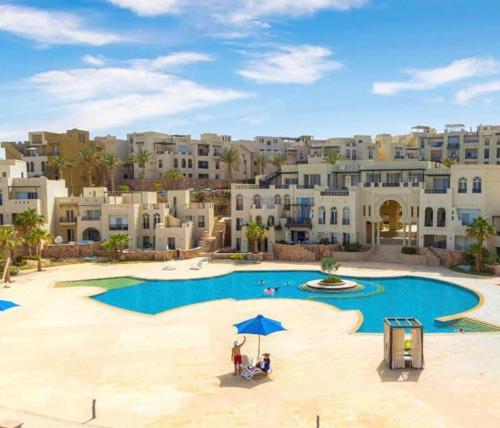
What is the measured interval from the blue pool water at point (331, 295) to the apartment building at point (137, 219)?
1552 centimetres

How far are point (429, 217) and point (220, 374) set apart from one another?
42.4 m

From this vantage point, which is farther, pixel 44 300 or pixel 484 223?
pixel 484 223

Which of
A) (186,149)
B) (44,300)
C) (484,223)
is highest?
(186,149)

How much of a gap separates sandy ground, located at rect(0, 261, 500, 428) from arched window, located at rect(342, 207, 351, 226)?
2612 centimetres

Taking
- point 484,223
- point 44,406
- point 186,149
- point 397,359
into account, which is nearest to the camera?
point 44,406

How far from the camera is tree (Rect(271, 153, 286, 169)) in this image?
101m

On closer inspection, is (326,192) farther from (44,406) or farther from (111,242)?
(44,406)

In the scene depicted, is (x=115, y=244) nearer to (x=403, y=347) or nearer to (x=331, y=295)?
(x=331, y=295)

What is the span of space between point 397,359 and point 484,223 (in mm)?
31646

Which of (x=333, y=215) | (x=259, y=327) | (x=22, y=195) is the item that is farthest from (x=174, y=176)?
(x=259, y=327)

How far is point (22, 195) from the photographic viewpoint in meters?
65.1

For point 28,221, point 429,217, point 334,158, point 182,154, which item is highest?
point 182,154

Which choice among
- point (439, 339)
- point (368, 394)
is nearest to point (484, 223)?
point (439, 339)

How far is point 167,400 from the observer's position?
2017cm
